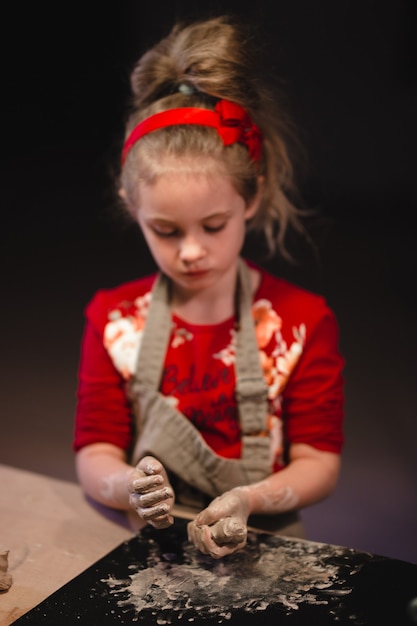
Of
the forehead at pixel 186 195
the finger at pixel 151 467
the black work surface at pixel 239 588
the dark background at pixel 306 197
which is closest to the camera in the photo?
the black work surface at pixel 239 588

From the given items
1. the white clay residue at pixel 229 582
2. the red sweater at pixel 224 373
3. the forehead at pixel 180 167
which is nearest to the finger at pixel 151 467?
the white clay residue at pixel 229 582

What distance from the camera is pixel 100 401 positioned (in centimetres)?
122

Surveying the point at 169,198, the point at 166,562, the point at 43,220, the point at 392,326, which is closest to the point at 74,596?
the point at 166,562

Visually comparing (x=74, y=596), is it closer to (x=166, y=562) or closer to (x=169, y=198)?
(x=166, y=562)

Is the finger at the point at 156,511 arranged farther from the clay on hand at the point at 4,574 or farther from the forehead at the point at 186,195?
the forehead at the point at 186,195

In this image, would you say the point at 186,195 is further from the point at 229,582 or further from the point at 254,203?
the point at 229,582

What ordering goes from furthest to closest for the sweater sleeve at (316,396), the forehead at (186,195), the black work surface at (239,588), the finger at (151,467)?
the sweater sleeve at (316,396)
the forehead at (186,195)
the finger at (151,467)
the black work surface at (239,588)

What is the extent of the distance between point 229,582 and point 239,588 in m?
0.02

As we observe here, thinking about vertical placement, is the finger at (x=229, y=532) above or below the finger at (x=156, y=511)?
below

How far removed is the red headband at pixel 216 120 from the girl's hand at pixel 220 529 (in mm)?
485

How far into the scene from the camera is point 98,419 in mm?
1212

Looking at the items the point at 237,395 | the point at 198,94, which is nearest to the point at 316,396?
the point at 237,395

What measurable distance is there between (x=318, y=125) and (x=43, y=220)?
4.01ft

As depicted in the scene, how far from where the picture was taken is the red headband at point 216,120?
108cm
